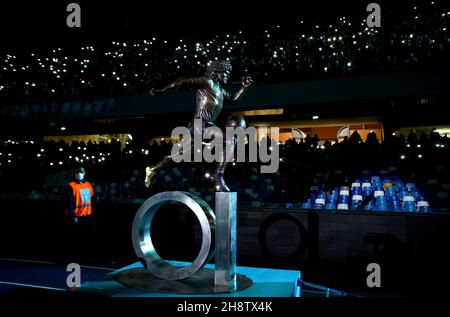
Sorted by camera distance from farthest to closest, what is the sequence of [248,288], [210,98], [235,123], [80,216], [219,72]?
[80,216]
[219,72]
[210,98]
[235,123]
[248,288]

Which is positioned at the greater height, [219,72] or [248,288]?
[219,72]

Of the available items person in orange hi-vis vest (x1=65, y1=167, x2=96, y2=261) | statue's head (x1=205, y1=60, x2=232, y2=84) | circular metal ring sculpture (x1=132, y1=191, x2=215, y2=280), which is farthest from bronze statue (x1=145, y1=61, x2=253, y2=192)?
person in orange hi-vis vest (x1=65, y1=167, x2=96, y2=261)

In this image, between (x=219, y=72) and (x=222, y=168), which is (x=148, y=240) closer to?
(x=222, y=168)

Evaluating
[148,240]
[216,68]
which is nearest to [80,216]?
[148,240]

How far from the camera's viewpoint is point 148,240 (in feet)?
13.8

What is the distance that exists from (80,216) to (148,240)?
2859 millimetres

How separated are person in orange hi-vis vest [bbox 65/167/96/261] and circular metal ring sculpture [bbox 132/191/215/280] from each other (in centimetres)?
276

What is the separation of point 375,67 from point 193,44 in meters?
5.30

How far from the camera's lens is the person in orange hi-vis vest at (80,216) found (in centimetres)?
638

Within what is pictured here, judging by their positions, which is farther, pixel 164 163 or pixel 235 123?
pixel 164 163

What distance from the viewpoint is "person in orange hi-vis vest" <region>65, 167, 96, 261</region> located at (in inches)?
251

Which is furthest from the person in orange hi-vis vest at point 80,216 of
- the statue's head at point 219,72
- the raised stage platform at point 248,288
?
the statue's head at point 219,72

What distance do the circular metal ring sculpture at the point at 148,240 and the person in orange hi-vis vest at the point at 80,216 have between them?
2760mm

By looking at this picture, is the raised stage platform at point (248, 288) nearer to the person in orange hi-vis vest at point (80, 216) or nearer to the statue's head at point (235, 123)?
the statue's head at point (235, 123)
